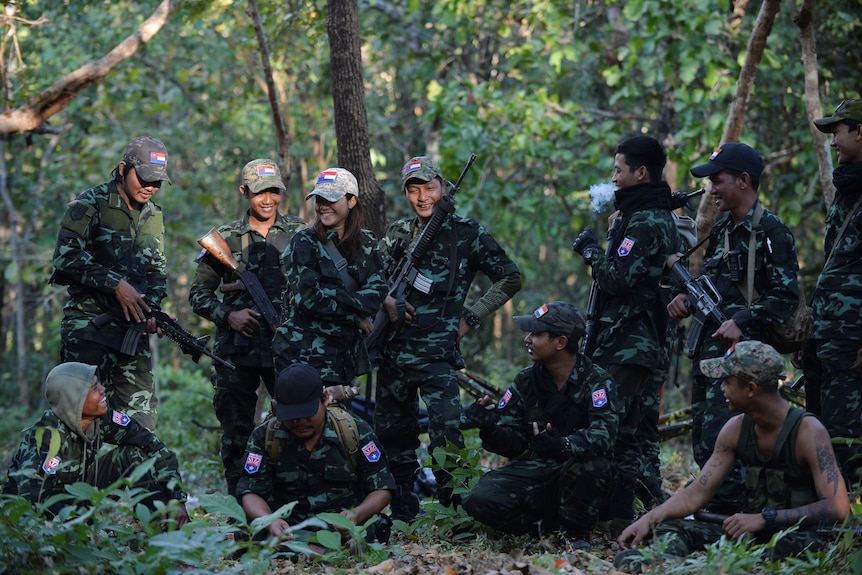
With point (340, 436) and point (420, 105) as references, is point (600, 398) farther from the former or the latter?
point (420, 105)

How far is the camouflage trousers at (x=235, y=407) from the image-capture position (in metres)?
6.71

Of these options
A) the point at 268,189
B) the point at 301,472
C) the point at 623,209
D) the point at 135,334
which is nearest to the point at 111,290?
the point at 135,334

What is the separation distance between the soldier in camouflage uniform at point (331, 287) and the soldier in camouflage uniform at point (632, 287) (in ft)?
4.36

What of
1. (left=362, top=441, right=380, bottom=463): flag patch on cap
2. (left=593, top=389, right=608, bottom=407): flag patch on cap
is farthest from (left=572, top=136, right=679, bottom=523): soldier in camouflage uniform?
(left=362, top=441, right=380, bottom=463): flag patch on cap

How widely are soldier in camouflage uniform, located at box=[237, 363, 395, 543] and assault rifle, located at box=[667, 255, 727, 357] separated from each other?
195 centimetres

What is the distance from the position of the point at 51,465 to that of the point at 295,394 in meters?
1.24

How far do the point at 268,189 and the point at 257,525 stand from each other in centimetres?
304

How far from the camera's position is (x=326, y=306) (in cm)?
594

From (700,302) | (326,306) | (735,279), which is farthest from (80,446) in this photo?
(735,279)

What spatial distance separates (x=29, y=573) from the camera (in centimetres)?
408

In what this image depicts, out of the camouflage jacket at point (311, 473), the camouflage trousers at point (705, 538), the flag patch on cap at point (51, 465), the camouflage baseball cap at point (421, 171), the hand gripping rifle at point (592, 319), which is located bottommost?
the camouflage trousers at point (705, 538)

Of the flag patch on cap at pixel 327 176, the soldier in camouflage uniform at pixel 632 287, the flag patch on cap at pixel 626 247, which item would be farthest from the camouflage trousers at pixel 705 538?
the flag patch on cap at pixel 327 176

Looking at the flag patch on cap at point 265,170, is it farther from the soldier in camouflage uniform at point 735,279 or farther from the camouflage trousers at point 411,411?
the soldier in camouflage uniform at point 735,279

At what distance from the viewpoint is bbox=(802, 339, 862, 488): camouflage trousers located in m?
5.40
